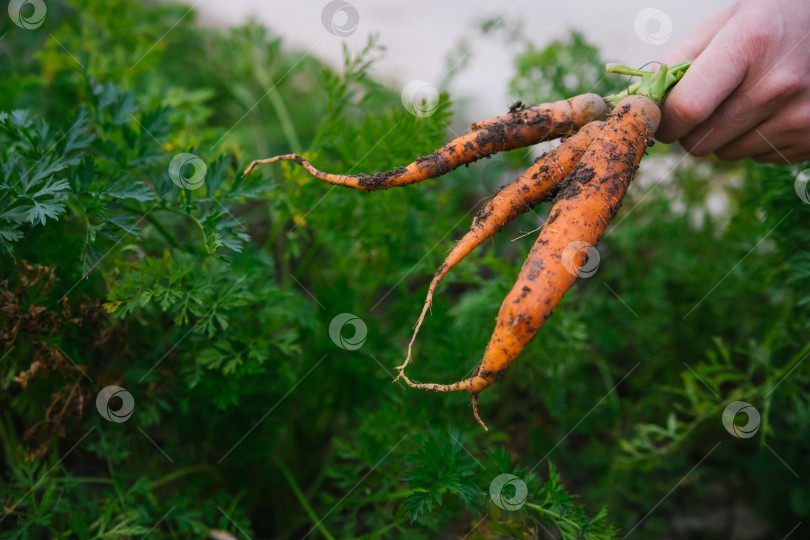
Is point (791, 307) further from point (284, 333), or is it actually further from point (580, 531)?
point (284, 333)

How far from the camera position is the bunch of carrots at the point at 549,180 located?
3.49ft

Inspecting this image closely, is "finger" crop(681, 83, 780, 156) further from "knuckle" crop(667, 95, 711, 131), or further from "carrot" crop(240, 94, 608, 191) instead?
"carrot" crop(240, 94, 608, 191)

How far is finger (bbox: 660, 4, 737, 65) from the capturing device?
1.34 meters

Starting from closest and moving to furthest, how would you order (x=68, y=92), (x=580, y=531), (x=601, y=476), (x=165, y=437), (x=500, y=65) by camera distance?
(x=580, y=531), (x=165, y=437), (x=601, y=476), (x=68, y=92), (x=500, y=65)

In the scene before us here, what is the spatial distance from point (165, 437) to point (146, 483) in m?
0.22

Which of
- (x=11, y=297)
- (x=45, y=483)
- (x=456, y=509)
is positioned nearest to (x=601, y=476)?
(x=456, y=509)

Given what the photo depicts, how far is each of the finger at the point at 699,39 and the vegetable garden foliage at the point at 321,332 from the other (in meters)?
0.45

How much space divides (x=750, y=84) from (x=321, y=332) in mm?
1283

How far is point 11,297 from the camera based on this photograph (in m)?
1.08

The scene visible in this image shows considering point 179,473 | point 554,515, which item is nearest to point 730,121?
point 554,515

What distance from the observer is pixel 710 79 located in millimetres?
1167

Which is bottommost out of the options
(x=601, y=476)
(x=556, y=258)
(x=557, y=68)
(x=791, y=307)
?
(x=601, y=476)

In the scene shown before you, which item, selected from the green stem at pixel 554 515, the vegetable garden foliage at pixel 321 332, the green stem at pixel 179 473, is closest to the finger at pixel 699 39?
the vegetable garden foliage at pixel 321 332

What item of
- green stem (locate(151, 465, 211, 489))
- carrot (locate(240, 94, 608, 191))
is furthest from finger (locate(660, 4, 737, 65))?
Result: green stem (locate(151, 465, 211, 489))
